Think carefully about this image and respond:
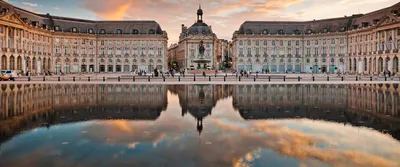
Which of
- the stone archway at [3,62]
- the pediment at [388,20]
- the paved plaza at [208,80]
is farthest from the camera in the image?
the pediment at [388,20]

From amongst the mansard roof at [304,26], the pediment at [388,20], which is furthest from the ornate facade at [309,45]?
the pediment at [388,20]

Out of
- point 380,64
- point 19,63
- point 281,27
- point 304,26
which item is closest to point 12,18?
point 19,63

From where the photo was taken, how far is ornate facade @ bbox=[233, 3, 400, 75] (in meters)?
93.2

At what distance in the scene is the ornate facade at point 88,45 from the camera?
89.5m

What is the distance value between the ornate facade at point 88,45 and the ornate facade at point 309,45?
31.8 m

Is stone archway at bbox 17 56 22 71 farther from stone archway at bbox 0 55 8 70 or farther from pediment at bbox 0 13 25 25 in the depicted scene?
pediment at bbox 0 13 25 25

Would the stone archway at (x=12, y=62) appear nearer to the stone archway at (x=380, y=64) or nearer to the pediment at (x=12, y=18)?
the pediment at (x=12, y=18)

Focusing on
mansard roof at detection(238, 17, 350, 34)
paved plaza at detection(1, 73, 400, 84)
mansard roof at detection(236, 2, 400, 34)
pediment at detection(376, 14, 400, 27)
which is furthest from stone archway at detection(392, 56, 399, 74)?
mansard roof at detection(238, 17, 350, 34)

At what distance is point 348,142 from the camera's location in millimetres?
11648

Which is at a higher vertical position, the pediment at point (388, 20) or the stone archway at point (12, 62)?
the pediment at point (388, 20)

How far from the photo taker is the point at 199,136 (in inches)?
492

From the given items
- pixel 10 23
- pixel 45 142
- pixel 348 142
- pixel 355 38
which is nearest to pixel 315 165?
pixel 348 142

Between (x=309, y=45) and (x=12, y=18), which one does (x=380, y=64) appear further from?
(x=12, y=18)

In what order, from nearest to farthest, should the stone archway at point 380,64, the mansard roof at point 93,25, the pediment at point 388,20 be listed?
the pediment at point 388,20, the stone archway at point 380,64, the mansard roof at point 93,25
